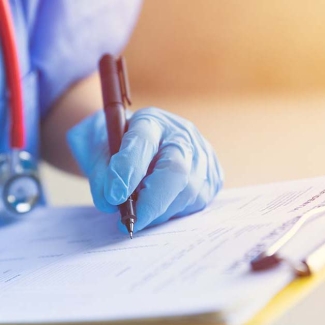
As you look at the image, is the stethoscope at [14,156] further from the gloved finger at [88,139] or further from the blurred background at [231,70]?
the blurred background at [231,70]

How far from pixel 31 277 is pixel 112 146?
0.16 metres

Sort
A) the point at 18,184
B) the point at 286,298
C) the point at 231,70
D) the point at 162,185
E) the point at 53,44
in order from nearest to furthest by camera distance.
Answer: the point at 286,298, the point at 162,185, the point at 18,184, the point at 53,44, the point at 231,70

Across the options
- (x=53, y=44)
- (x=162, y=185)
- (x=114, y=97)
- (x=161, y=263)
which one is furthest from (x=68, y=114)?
(x=161, y=263)

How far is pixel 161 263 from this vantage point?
330 mm

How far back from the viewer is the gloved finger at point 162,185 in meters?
0.42

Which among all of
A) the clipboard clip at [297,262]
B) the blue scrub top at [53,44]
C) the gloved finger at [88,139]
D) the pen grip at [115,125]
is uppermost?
the blue scrub top at [53,44]

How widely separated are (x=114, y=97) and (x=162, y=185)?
4.8 inches

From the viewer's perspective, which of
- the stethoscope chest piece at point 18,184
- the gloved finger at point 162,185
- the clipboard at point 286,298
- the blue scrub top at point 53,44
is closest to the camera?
the clipboard at point 286,298

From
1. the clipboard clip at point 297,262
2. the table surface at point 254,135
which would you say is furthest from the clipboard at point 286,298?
the table surface at point 254,135

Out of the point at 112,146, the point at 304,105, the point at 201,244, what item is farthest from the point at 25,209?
the point at 304,105

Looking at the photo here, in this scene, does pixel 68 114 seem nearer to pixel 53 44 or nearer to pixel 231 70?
pixel 53 44

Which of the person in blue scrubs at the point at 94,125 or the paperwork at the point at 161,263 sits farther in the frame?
the person in blue scrubs at the point at 94,125

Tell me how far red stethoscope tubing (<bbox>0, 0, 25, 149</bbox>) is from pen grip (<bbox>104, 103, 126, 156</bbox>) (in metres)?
0.15

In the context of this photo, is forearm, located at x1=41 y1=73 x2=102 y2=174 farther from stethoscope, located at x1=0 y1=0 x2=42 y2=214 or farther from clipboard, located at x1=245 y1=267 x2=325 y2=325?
clipboard, located at x1=245 y1=267 x2=325 y2=325
